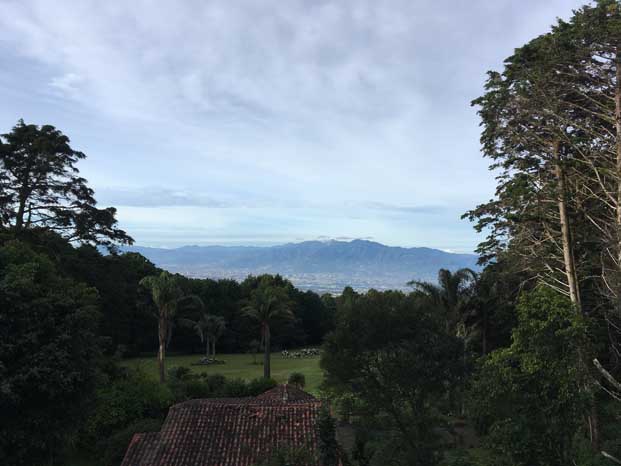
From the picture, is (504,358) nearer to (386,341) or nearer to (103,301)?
(386,341)

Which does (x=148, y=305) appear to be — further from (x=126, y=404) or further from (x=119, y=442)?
(x=119, y=442)

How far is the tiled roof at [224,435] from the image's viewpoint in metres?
16.2

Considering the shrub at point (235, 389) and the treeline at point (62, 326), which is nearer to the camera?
the treeline at point (62, 326)

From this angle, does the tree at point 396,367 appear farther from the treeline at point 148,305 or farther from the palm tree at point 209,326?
the palm tree at point 209,326

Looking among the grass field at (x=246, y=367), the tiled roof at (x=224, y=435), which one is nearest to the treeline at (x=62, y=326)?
the tiled roof at (x=224, y=435)

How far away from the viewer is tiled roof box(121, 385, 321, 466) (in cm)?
1619

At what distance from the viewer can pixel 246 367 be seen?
161 ft

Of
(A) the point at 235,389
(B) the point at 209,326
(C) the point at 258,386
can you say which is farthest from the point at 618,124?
(B) the point at 209,326

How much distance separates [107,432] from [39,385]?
11.7m

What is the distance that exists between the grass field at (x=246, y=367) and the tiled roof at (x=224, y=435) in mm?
17464

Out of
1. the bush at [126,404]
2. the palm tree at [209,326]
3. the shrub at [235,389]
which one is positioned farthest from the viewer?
the palm tree at [209,326]

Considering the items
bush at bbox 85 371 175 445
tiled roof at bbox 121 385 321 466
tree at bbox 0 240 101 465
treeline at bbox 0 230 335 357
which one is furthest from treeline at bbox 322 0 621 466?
bush at bbox 85 371 175 445

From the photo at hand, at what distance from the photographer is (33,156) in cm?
2353

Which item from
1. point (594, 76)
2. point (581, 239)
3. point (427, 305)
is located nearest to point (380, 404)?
point (427, 305)
